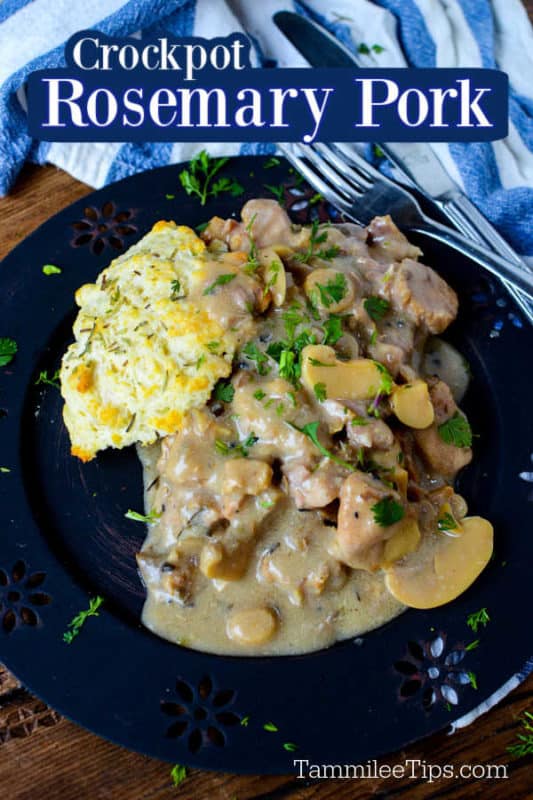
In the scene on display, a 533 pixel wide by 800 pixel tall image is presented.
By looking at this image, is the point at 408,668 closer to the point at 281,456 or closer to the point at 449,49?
the point at 281,456

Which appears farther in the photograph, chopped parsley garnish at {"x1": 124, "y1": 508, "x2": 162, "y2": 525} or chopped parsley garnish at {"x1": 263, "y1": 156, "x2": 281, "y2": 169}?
chopped parsley garnish at {"x1": 263, "y1": 156, "x2": 281, "y2": 169}

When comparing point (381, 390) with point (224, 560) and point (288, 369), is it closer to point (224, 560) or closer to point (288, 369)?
point (288, 369)

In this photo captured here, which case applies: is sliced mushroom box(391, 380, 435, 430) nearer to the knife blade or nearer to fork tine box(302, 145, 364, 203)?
fork tine box(302, 145, 364, 203)

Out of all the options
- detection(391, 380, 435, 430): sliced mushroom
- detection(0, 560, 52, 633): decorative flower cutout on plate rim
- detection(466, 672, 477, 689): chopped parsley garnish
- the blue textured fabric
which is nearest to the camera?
detection(466, 672, 477, 689): chopped parsley garnish

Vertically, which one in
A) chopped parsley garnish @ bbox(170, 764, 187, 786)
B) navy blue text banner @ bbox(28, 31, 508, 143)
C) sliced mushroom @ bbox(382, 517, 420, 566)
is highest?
navy blue text banner @ bbox(28, 31, 508, 143)

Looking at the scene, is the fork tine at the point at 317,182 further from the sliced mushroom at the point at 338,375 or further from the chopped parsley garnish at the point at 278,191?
the sliced mushroom at the point at 338,375

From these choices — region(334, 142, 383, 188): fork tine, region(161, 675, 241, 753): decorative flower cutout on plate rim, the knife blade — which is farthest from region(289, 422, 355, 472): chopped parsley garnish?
the knife blade
